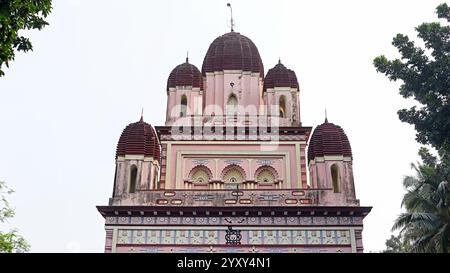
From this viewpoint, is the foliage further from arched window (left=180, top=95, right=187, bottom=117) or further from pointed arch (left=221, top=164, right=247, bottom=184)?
arched window (left=180, top=95, right=187, bottom=117)

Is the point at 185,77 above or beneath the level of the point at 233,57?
beneath

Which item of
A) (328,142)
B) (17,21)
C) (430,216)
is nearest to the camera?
(17,21)

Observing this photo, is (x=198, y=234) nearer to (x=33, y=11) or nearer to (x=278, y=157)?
(x=278, y=157)

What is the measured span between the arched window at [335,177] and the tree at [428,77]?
13.8 ft

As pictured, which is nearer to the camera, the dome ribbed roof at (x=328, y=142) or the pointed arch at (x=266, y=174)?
the dome ribbed roof at (x=328, y=142)

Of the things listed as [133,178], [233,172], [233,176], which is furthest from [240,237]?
[133,178]

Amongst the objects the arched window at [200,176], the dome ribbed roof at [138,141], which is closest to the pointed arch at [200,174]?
the arched window at [200,176]

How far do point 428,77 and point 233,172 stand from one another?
839cm

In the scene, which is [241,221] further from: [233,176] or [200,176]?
[200,176]

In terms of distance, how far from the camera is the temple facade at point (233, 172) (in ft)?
54.4

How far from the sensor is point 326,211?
1680 centimetres

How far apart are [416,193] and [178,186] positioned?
34.5ft

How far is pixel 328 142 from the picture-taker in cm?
1856

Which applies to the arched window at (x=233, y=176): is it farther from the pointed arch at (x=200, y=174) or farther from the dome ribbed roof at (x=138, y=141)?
the dome ribbed roof at (x=138, y=141)
